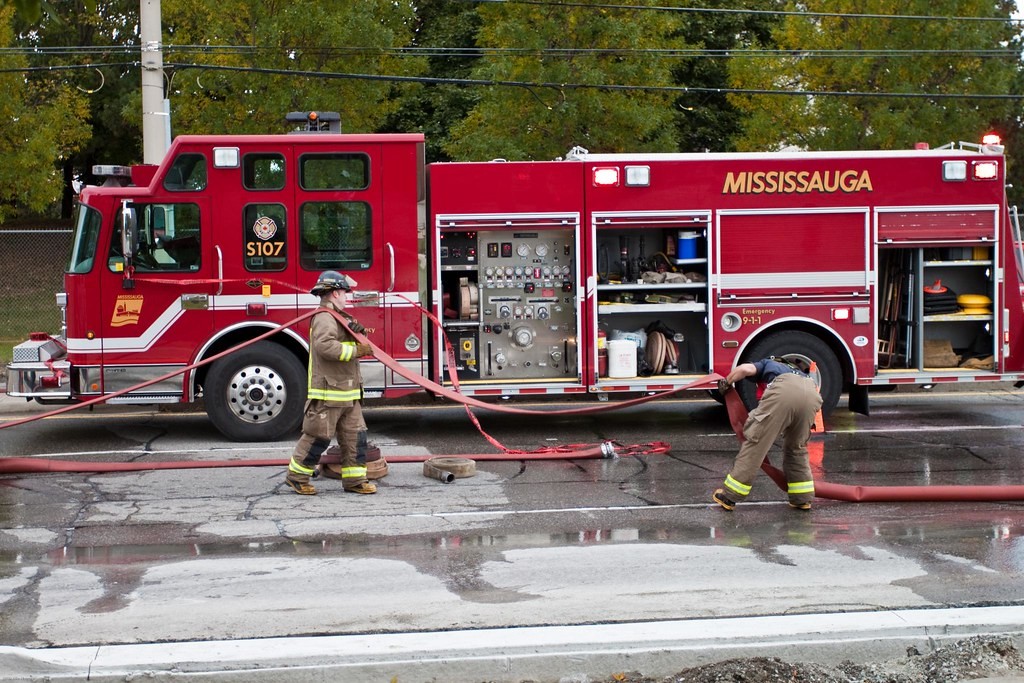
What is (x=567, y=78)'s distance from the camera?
1956cm

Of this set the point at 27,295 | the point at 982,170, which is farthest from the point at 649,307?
the point at 27,295

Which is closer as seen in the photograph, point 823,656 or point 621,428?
point 823,656

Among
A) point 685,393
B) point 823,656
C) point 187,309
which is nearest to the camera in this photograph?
point 823,656

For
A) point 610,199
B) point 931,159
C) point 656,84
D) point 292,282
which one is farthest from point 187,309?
point 656,84

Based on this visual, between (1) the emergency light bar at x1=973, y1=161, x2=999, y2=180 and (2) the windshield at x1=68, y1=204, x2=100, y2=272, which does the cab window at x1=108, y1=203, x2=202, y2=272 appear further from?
(1) the emergency light bar at x1=973, y1=161, x2=999, y2=180

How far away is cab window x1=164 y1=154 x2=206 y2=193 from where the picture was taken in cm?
1153

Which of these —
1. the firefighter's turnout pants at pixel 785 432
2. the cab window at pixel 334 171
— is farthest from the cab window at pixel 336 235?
the firefighter's turnout pants at pixel 785 432

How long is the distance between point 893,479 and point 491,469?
10.9ft

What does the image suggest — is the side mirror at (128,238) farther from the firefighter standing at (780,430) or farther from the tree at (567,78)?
the tree at (567,78)

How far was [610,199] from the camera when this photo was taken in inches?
475

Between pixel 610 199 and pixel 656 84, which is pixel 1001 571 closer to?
pixel 610 199

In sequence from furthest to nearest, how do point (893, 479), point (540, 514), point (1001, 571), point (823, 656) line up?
1. point (893, 479)
2. point (540, 514)
3. point (1001, 571)
4. point (823, 656)

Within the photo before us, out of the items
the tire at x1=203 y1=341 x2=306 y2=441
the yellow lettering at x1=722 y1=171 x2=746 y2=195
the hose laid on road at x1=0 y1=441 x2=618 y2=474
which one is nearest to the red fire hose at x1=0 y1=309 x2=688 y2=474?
the hose laid on road at x1=0 y1=441 x2=618 y2=474

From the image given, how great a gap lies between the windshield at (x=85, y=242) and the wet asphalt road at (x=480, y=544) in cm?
175
